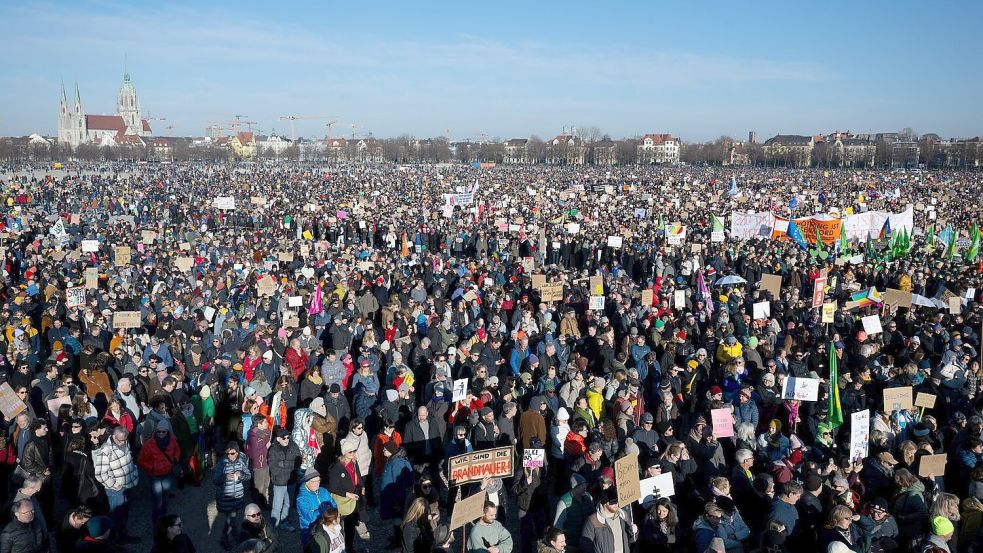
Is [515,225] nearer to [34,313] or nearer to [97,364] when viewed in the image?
[34,313]

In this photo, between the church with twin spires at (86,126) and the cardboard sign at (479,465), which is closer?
the cardboard sign at (479,465)

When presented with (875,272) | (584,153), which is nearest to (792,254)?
(875,272)

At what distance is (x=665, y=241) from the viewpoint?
2141 cm

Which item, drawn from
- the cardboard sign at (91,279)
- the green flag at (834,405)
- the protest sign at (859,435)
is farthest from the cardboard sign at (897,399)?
the cardboard sign at (91,279)

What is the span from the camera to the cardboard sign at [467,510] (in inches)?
181

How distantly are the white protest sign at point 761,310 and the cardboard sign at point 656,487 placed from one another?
6544mm

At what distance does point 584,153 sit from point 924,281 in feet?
389

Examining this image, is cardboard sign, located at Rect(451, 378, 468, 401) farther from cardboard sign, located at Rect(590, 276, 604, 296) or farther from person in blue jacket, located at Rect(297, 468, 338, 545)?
cardboard sign, located at Rect(590, 276, 604, 296)

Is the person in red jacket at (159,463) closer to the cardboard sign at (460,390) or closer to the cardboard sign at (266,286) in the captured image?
the cardboard sign at (460,390)

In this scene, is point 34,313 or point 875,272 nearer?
point 34,313

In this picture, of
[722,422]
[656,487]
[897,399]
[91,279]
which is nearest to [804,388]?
[897,399]

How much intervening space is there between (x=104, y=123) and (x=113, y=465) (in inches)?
6879

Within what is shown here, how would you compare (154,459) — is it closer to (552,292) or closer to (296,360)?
(296,360)

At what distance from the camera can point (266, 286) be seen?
13.1 m
